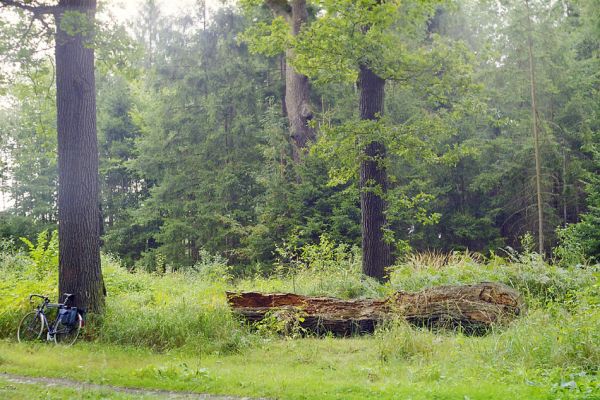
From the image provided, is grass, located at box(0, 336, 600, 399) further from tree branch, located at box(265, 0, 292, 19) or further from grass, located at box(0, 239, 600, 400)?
tree branch, located at box(265, 0, 292, 19)

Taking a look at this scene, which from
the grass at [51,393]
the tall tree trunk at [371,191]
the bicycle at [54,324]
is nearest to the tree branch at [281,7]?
the tall tree trunk at [371,191]

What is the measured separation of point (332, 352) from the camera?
8.57m

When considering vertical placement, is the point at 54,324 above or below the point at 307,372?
above

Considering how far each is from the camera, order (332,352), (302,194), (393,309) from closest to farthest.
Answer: (332,352)
(393,309)
(302,194)

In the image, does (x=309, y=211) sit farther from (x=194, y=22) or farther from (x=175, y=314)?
(x=175, y=314)

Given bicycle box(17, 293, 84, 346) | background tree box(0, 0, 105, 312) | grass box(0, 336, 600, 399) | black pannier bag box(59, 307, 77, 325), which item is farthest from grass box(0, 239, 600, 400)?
background tree box(0, 0, 105, 312)

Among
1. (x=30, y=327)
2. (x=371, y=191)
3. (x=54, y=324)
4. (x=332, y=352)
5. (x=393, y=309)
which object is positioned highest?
(x=371, y=191)

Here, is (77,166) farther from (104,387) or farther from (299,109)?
(299,109)

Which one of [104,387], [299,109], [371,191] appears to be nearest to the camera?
[104,387]

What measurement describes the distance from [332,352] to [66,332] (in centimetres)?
467

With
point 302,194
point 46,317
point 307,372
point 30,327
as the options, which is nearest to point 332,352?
point 307,372

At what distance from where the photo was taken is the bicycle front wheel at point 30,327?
968cm

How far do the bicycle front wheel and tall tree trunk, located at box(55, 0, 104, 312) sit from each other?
0.64 meters

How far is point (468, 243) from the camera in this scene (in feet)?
91.1
